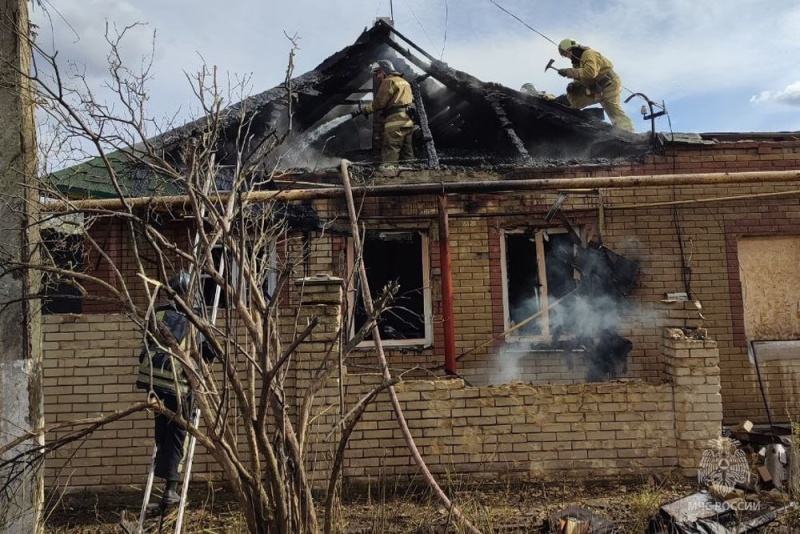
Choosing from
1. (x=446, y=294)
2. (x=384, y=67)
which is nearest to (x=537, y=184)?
(x=446, y=294)

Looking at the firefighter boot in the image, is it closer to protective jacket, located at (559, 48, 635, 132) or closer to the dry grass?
the dry grass

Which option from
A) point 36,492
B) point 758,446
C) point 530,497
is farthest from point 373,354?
point 758,446

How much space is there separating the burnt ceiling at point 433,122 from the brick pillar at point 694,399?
300cm

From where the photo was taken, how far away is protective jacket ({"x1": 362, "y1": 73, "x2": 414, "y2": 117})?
298 inches

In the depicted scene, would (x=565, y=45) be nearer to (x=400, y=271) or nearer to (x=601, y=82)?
(x=601, y=82)

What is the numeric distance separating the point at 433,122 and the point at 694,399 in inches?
227

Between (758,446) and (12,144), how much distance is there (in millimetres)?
7063

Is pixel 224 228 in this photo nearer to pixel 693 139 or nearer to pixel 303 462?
pixel 303 462

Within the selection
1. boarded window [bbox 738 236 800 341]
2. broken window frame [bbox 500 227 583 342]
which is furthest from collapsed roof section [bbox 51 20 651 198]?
boarded window [bbox 738 236 800 341]

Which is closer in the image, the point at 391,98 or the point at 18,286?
the point at 18,286

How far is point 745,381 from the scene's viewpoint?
21.9ft

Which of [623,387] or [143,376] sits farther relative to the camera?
[623,387]

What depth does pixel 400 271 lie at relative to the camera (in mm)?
7184

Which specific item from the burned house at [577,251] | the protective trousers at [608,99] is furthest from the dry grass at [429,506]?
the protective trousers at [608,99]
